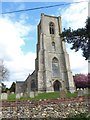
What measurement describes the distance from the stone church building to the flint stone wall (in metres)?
29.0

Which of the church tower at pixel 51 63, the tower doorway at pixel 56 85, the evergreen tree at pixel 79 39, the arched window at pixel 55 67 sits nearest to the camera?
the evergreen tree at pixel 79 39

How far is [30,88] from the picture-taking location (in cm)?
4972

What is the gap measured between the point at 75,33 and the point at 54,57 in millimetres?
35826

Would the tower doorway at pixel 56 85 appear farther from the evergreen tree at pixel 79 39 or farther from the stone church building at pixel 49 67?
the evergreen tree at pixel 79 39

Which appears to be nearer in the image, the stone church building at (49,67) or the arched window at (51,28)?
the stone church building at (49,67)

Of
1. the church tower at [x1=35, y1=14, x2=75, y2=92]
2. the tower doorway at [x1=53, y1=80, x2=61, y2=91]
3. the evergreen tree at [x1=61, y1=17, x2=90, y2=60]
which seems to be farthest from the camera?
the tower doorway at [x1=53, y1=80, x2=61, y2=91]

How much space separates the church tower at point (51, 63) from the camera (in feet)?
152

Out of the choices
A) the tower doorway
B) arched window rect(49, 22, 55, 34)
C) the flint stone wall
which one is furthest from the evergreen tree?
arched window rect(49, 22, 55, 34)

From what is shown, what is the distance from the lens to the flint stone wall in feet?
49.3

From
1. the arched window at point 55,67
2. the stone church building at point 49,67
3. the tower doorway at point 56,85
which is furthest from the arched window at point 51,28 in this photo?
the tower doorway at point 56,85

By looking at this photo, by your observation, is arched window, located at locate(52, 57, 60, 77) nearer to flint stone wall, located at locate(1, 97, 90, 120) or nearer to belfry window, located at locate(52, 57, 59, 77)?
belfry window, located at locate(52, 57, 59, 77)

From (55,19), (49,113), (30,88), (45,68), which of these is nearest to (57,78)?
(45,68)

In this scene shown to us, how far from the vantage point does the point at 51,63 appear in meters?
49.7

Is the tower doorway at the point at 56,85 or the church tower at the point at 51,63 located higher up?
the church tower at the point at 51,63
